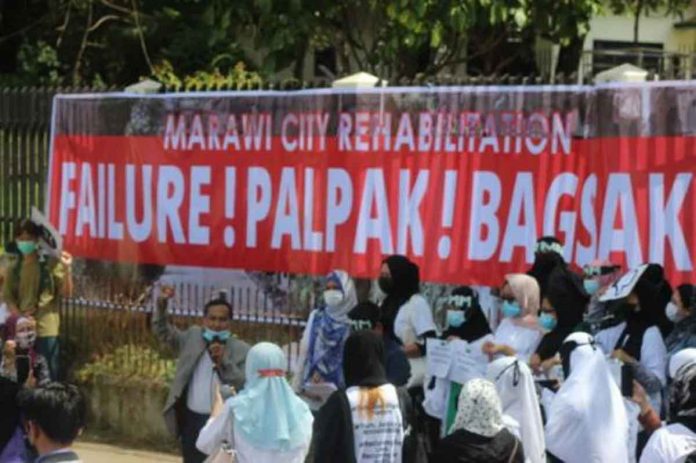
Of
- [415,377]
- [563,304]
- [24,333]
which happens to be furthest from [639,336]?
[24,333]

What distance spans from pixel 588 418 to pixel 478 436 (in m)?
1.36

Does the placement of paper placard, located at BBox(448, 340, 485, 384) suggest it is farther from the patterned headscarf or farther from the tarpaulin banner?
the patterned headscarf

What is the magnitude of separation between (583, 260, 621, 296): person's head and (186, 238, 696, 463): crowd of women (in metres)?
0.01

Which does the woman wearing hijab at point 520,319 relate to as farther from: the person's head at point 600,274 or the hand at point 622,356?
the hand at point 622,356

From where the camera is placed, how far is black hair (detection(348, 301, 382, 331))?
9.69m

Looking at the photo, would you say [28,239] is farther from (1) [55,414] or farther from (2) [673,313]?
(1) [55,414]

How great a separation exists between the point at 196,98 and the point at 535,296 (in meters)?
4.25

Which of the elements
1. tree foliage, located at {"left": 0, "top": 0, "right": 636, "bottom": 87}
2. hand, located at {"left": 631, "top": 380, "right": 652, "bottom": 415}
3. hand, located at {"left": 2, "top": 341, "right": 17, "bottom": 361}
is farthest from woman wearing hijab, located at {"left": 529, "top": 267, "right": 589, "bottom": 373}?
tree foliage, located at {"left": 0, "top": 0, "right": 636, "bottom": 87}

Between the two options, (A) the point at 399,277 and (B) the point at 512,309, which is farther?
(A) the point at 399,277

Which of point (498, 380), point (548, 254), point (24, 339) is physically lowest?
point (24, 339)

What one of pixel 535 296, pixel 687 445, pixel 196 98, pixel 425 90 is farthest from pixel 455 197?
pixel 687 445

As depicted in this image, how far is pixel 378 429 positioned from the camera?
7.56 meters

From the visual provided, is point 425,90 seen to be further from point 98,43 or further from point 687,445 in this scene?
point 98,43

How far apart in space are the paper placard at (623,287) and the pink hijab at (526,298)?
43 cm
